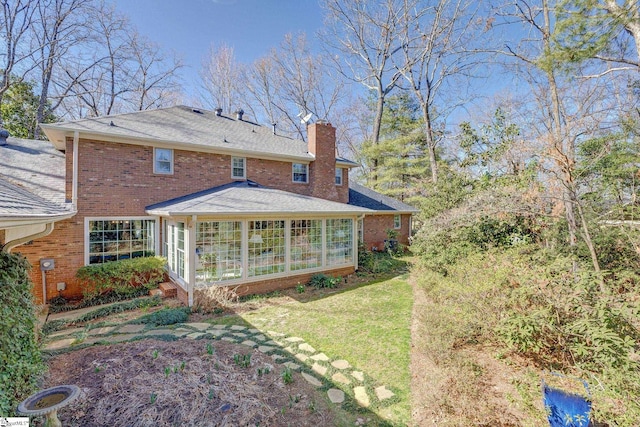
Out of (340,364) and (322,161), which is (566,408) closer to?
(340,364)

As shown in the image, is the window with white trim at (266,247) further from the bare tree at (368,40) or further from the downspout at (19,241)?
the bare tree at (368,40)

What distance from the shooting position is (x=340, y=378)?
174 inches

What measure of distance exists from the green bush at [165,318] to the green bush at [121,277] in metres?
2.32

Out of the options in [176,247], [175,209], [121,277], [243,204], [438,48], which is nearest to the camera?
[175,209]

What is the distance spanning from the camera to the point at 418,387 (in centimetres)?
412

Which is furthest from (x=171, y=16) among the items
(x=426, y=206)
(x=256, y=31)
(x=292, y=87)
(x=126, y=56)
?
(x=426, y=206)

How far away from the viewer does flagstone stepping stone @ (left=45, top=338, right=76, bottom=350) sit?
539 cm

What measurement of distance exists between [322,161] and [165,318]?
9258mm

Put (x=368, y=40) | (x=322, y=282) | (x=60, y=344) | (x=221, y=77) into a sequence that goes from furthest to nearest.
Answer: (x=221, y=77) < (x=368, y=40) < (x=322, y=282) < (x=60, y=344)

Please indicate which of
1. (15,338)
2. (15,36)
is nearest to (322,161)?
(15,338)

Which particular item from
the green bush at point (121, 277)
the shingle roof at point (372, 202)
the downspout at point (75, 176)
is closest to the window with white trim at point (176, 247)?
the green bush at point (121, 277)

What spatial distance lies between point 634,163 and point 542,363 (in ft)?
39.4

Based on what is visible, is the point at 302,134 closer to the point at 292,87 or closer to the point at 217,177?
the point at 292,87

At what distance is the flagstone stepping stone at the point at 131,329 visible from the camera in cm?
615
